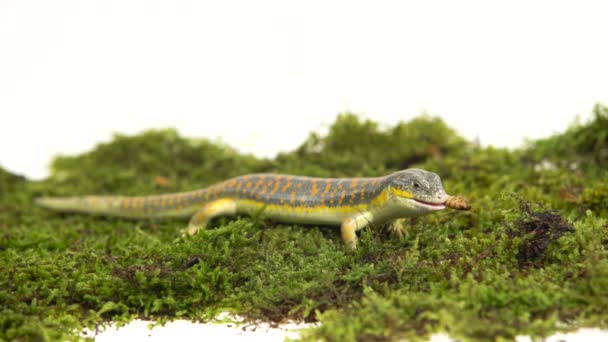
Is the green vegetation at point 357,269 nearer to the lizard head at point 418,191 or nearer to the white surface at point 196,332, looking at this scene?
the white surface at point 196,332

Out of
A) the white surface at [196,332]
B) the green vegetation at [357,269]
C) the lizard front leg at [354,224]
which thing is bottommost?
the white surface at [196,332]

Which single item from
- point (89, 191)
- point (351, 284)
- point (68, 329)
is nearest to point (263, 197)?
point (351, 284)

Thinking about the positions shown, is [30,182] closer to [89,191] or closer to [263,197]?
[89,191]

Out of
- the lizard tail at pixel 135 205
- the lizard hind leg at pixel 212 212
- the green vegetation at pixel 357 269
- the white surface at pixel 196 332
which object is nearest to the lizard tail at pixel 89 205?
the lizard tail at pixel 135 205

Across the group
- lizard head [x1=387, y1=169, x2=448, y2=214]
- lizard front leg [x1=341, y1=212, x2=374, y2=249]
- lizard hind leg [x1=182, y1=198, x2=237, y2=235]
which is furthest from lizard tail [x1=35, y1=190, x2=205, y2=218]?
lizard head [x1=387, y1=169, x2=448, y2=214]

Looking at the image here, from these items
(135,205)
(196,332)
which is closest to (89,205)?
(135,205)

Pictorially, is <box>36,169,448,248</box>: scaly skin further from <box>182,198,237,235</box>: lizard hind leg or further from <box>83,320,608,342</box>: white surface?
<box>83,320,608,342</box>: white surface
